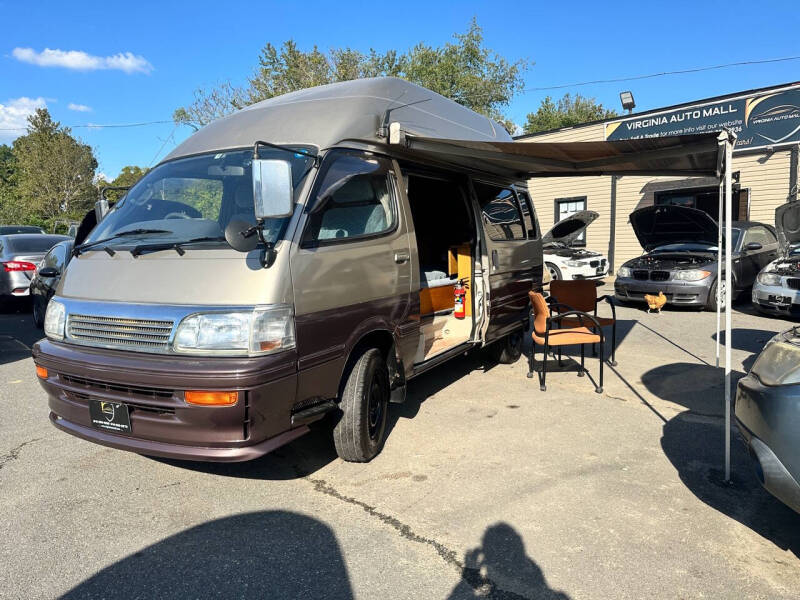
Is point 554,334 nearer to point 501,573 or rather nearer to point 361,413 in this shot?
point 361,413

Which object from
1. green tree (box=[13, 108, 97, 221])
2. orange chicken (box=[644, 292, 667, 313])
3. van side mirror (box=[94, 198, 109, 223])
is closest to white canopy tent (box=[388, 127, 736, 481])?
van side mirror (box=[94, 198, 109, 223])

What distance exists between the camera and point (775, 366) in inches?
109

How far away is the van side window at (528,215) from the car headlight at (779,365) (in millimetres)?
4177

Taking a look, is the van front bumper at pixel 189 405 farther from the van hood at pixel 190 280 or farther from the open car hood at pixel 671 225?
the open car hood at pixel 671 225

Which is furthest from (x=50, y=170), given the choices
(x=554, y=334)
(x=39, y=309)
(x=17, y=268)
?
(x=554, y=334)

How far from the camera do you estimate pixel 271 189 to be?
9.94 feet

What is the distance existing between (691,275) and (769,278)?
3.94ft

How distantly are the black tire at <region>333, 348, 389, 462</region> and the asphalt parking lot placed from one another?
0.47 feet

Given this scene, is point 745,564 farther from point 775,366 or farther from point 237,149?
point 237,149

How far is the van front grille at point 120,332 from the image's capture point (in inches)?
122

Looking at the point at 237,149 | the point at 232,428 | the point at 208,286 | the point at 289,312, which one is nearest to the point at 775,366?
the point at 289,312

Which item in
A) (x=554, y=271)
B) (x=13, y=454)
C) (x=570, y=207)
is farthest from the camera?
(x=570, y=207)

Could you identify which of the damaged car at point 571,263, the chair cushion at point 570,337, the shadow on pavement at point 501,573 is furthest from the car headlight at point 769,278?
the shadow on pavement at point 501,573

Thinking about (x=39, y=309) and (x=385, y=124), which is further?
(x=39, y=309)
